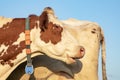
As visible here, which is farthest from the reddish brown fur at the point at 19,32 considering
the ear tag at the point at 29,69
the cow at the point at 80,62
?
the cow at the point at 80,62

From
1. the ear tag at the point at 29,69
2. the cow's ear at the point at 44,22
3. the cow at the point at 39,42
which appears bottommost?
the ear tag at the point at 29,69

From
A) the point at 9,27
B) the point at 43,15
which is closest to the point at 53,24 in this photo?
the point at 43,15

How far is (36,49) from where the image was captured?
1120 cm

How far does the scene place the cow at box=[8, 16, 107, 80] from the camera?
12.0 m

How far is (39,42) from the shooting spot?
36.5 feet

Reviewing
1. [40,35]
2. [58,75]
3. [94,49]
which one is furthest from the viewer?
[94,49]

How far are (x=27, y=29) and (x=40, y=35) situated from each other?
394 millimetres

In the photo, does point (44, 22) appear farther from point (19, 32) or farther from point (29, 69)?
point (29, 69)

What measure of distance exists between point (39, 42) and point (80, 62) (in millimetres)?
1934

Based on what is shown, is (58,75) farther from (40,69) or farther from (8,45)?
(8,45)

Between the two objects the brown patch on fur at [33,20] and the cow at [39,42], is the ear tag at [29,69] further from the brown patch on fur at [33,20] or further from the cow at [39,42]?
the brown patch on fur at [33,20]

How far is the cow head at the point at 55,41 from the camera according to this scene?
10938 mm

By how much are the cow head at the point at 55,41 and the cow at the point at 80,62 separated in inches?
19.1

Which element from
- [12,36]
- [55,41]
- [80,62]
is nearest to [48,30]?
[55,41]
